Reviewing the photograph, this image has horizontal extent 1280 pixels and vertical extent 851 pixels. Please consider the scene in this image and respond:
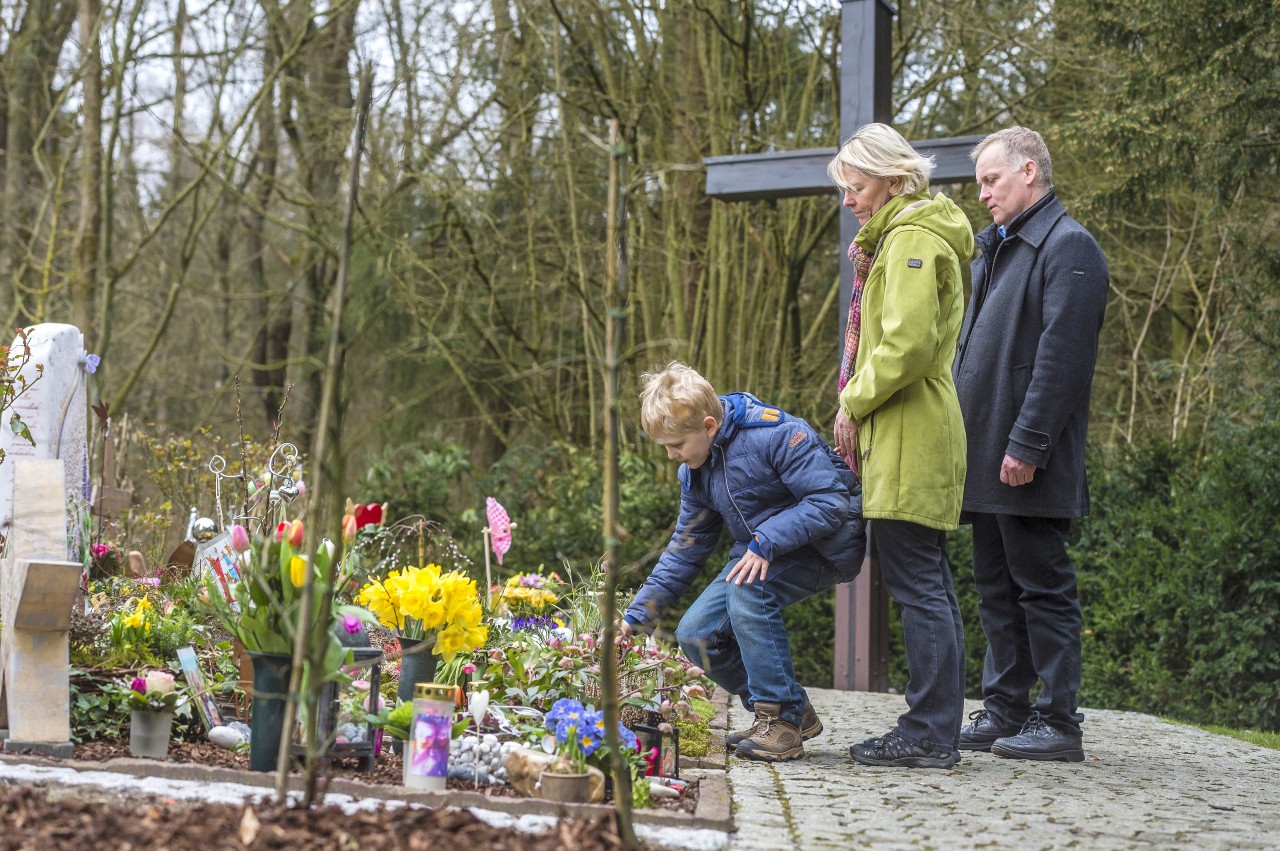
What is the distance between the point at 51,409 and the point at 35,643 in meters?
1.54

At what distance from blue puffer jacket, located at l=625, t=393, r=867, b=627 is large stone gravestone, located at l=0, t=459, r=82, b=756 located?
58.3 inches

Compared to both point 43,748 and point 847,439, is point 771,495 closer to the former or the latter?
point 847,439

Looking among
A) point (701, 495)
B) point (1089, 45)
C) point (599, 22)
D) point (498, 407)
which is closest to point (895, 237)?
point (701, 495)

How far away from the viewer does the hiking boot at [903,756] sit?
11.4 ft

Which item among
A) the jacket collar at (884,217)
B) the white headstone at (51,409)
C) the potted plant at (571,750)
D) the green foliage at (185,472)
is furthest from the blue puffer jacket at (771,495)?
the green foliage at (185,472)

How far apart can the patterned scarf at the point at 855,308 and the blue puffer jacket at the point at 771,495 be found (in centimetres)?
35

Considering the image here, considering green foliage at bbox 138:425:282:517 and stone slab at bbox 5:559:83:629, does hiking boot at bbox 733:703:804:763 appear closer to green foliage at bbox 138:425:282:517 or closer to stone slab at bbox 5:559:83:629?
stone slab at bbox 5:559:83:629

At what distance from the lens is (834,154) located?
5625 millimetres

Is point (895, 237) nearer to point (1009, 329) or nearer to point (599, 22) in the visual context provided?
point (1009, 329)

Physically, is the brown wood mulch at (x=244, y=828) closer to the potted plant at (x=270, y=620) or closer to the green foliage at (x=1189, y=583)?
the potted plant at (x=270, y=620)

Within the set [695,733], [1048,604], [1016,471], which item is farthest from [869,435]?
[695,733]

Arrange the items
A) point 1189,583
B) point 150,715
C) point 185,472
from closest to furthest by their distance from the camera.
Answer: point 150,715
point 1189,583
point 185,472

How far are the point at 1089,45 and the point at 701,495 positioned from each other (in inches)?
176

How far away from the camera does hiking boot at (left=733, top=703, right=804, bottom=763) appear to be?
3557 millimetres
